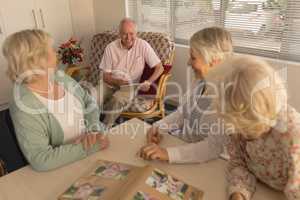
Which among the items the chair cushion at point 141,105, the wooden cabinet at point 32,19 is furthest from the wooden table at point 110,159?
the wooden cabinet at point 32,19

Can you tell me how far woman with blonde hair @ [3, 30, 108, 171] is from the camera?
1.13 meters

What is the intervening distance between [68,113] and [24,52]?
0.34 meters

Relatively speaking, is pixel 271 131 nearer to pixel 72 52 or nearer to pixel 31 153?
pixel 31 153

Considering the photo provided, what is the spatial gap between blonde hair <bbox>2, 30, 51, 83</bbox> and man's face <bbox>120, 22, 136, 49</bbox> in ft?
4.99

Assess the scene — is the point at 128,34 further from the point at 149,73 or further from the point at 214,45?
the point at 214,45

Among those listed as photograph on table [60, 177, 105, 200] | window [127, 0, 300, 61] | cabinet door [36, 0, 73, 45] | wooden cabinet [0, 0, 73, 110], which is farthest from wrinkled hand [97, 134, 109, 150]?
cabinet door [36, 0, 73, 45]

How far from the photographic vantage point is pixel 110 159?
1.17 metres

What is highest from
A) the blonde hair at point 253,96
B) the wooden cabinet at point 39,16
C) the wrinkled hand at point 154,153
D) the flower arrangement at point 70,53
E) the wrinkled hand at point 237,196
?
the wooden cabinet at point 39,16

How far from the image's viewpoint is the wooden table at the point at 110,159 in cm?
97

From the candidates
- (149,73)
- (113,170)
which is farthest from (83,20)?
(113,170)

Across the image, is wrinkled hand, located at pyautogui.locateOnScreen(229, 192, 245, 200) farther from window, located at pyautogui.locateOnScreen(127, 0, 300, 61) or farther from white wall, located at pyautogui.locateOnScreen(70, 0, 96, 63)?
white wall, located at pyautogui.locateOnScreen(70, 0, 96, 63)

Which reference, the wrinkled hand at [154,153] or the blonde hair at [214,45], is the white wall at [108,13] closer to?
the blonde hair at [214,45]

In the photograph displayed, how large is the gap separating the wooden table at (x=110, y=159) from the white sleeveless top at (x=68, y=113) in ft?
0.70

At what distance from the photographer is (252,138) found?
2.94 ft
